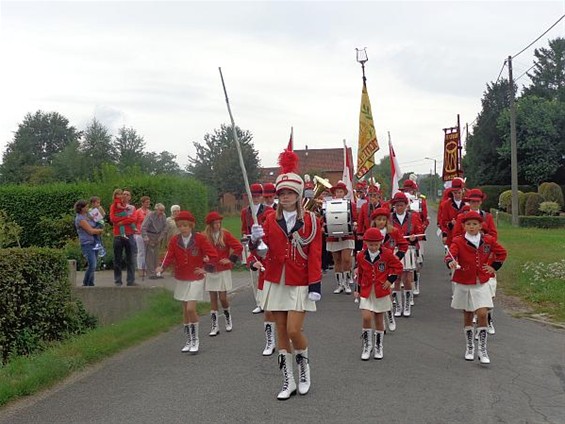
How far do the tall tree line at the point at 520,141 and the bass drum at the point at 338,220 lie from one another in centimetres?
4808

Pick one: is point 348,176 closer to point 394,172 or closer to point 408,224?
point 394,172

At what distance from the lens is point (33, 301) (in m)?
9.20

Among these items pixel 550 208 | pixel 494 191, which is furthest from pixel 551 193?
pixel 494 191

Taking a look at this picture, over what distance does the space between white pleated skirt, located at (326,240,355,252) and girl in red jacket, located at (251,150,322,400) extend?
6439mm

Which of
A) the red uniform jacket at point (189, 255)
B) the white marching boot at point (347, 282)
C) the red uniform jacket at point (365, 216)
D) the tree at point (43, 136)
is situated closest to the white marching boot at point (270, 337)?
the red uniform jacket at point (189, 255)

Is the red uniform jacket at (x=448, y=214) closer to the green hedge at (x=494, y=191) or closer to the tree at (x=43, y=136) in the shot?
the green hedge at (x=494, y=191)

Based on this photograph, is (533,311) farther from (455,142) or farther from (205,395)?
(455,142)

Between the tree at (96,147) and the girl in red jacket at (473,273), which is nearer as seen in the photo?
the girl in red jacket at (473,273)

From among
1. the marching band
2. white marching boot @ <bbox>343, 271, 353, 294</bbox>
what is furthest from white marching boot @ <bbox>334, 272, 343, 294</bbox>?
the marching band

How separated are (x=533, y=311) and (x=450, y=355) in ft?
12.1

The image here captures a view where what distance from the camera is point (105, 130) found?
3073 inches

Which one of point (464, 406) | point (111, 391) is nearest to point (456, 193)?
point (464, 406)

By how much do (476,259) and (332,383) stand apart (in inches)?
88.9

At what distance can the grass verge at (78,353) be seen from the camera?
22.2 ft
